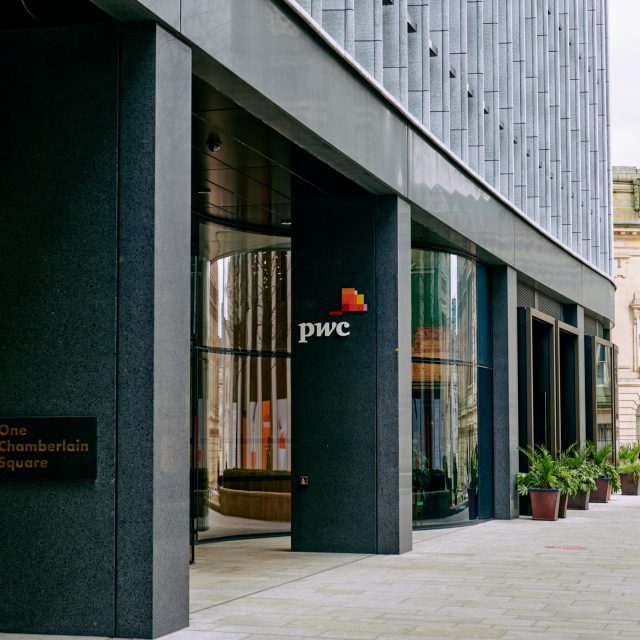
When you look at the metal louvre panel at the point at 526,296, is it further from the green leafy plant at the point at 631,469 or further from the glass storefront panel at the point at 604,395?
the green leafy plant at the point at 631,469

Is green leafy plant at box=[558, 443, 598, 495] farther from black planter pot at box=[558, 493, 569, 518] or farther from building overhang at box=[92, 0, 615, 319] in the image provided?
building overhang at box=[92, 0, 615, 319]

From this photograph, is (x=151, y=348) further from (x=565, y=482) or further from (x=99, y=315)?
(x=565, y=482)

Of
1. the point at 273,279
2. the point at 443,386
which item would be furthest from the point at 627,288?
the point at 273,279

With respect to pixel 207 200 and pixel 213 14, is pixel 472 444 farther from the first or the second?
pixel 213 14

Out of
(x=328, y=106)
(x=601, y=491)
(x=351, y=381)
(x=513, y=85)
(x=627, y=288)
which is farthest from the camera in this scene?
(x=627, y=288)

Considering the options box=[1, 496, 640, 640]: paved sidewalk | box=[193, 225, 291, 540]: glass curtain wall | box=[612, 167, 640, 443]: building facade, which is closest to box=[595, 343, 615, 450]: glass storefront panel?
box=[1, 496, 640, 640]: paved sidewalk

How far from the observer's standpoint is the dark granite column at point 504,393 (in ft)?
79.3

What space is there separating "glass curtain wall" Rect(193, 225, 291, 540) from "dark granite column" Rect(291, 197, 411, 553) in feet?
7.66

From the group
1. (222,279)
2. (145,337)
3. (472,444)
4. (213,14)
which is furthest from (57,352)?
(472,444)

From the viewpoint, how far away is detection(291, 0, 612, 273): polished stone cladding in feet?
56.9

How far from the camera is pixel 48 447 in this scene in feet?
33.0

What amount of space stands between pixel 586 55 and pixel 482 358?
47.8 ft

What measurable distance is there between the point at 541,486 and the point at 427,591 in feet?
40.0

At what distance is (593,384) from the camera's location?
33844 millimetres
